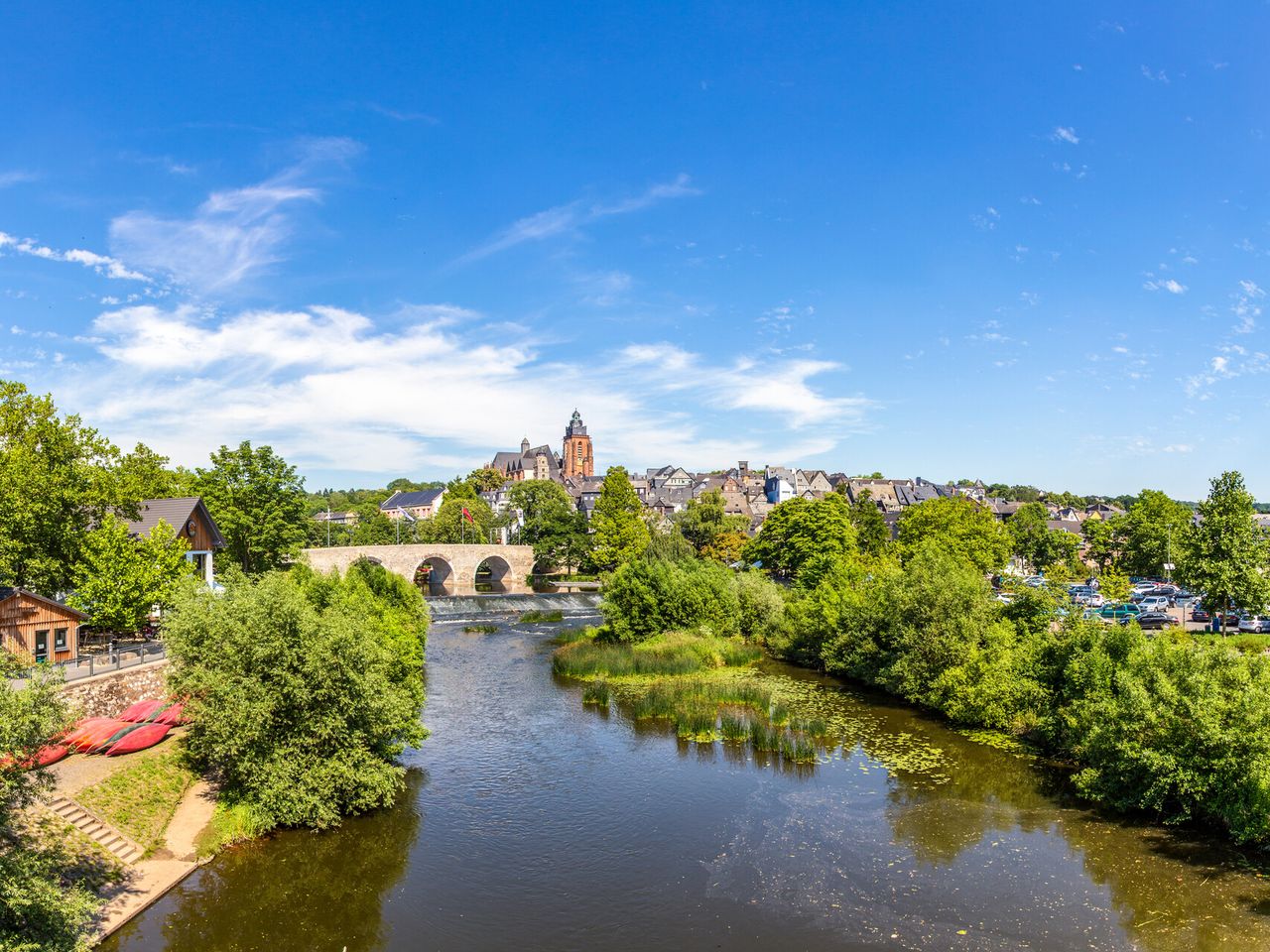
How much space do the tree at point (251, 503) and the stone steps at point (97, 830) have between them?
34513mm

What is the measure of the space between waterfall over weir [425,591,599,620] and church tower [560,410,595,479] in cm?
11696

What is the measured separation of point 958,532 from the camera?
65.8 meters

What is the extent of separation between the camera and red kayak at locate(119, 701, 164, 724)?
28547 mm

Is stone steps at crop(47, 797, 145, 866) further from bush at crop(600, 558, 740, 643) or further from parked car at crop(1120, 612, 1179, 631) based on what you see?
parked car at crop(1120, 612, 1179, 631)

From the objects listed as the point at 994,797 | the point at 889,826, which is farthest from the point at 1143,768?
the point at 889,826

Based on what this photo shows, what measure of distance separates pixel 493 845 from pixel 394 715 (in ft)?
15.9

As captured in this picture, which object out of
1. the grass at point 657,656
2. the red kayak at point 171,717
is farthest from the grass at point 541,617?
the red kayak at point 171,717

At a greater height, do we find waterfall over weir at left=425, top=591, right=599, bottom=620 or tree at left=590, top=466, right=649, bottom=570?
tree at left=590, top=466, right=649, bottom=570

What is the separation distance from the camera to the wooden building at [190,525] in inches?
1677

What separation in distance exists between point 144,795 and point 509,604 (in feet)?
165

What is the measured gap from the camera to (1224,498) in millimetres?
43781

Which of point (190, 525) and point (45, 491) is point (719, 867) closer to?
point (45, 491)

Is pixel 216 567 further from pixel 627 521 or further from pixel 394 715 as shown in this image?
pixel 627 521

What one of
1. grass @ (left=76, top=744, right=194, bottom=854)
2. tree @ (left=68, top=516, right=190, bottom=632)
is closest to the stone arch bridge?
tree @ (left=68, top=516, right=190, bottom=632)
